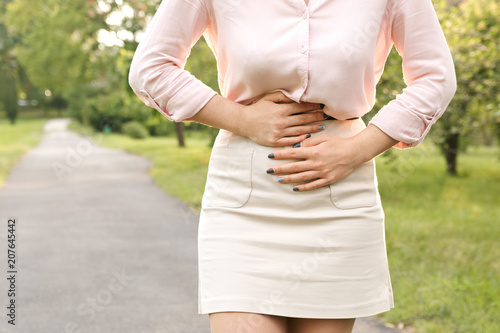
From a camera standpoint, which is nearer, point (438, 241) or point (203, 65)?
point (438, 241)

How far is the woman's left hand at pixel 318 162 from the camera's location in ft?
5.80

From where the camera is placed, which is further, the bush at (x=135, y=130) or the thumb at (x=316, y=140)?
the bush at (x=135, y=130)

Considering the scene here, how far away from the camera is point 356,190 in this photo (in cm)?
181

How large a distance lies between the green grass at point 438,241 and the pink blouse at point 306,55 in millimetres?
2823

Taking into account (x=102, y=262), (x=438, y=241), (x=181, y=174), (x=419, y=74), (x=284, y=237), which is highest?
(x=419, y=74)

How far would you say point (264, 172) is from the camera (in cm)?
179

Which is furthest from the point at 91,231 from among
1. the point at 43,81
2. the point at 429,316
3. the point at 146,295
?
the point at 43,81

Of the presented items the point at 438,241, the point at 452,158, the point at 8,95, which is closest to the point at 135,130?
the point at 452,158

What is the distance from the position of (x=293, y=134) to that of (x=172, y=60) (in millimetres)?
404

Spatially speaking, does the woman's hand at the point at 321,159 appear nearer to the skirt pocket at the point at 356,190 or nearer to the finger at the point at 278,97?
the skirt pocket at the point at 356,190

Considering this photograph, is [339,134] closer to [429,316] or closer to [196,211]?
[429,316]

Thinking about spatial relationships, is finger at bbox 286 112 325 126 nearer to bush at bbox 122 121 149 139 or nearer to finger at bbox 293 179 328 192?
finger at bbox 293 179 328 192

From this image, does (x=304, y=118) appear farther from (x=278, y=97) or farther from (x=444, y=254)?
(x=444, y=254)

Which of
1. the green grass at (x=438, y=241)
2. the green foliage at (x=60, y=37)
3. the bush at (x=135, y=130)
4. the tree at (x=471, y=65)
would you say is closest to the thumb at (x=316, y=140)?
the green grass at (x=438, y=241)
